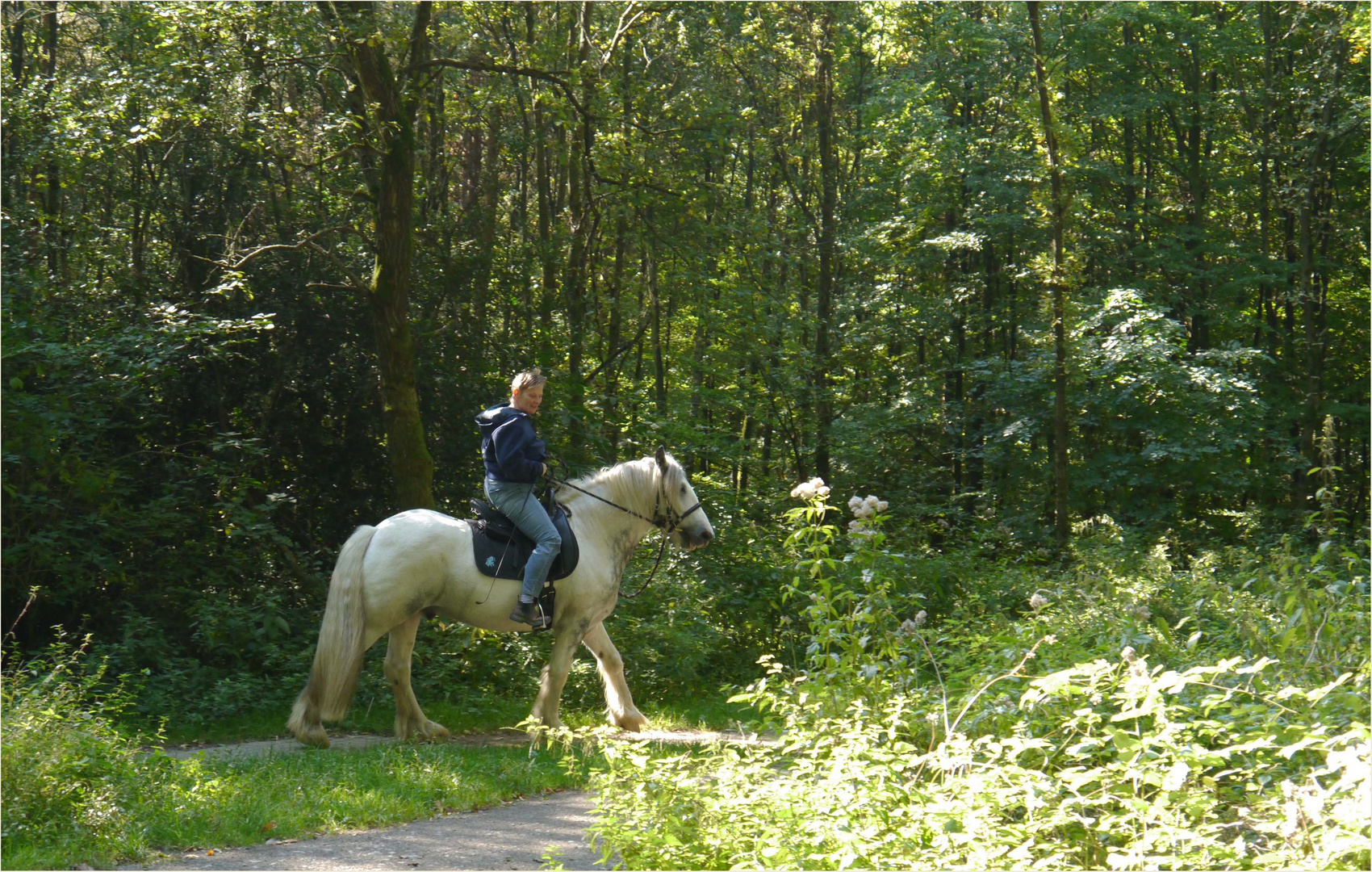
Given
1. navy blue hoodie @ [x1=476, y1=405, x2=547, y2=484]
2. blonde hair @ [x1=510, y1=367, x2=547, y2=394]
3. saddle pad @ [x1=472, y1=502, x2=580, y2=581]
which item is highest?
blonde hair @ [x1=510, y1=367, x2=547, y2=394]

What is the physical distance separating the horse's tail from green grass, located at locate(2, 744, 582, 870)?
0.41 m

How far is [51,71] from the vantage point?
18.2 metres

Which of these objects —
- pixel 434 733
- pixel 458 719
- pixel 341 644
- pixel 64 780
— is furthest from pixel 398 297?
pixel 64 780

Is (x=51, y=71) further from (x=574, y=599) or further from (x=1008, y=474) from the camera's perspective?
(x=1008, y=474)

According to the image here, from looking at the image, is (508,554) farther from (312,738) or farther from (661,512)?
(312,738)

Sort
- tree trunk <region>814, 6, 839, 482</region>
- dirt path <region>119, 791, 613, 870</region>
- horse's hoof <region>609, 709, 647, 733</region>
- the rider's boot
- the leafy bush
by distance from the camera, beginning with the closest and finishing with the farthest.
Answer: the leafy bush → dirt path <region>119, 791, 613, 870</region> → the rider's boot → horse's hoof <region>609, 709, 647, 733</region> → tree trunk <region>814, 6, 839, 482</region>

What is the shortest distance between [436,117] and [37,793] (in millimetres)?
14673

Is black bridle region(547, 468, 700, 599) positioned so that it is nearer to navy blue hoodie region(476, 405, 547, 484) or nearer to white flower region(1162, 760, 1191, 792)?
navy blue hoodie region(476, 405, 547, 484)

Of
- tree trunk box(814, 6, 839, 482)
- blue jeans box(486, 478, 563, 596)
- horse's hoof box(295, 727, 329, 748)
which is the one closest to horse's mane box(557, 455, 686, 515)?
blue jeans box(486, 478, 563, 596)

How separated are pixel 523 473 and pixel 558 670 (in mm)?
1735

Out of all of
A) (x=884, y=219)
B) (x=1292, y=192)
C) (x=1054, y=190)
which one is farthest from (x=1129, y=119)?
(x=1054, y=190)

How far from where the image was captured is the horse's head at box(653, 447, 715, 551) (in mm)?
9203

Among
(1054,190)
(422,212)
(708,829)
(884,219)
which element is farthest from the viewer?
(884,219)

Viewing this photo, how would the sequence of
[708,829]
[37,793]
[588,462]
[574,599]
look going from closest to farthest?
1. [708,829]
2. [37,793]
3. [574,599]
4. [588,462]
